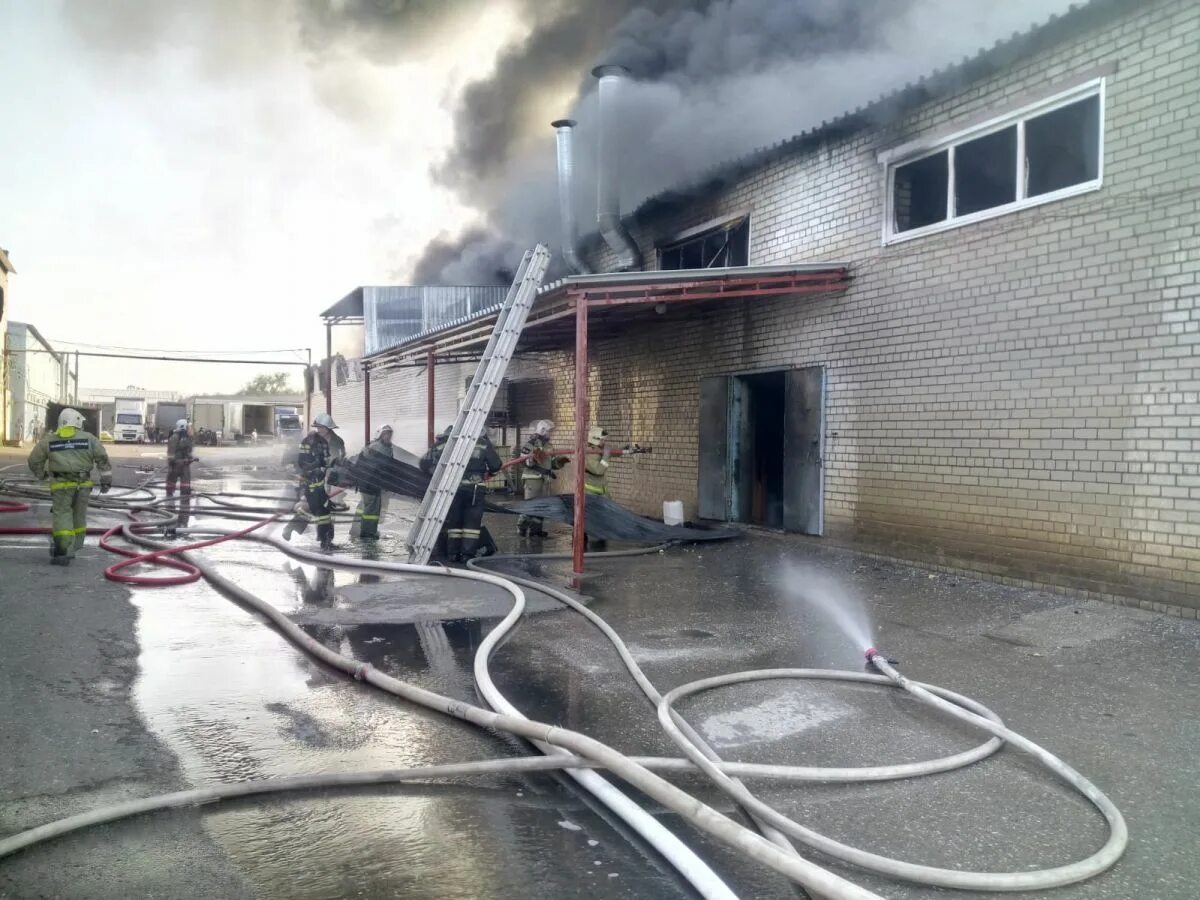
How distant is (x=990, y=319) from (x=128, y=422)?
44.0 meters

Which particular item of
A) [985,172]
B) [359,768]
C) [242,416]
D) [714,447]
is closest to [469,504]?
[714,447]

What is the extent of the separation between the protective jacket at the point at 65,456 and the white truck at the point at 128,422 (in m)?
37.9

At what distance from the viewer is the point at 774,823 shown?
103 inches

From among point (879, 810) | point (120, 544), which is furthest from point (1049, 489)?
point (120, 544)

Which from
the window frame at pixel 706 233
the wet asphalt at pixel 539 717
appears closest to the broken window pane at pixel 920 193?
the window frame at pixel 706 233

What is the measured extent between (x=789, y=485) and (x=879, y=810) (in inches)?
253

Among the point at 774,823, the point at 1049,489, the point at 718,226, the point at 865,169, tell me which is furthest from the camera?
the point at 718,226

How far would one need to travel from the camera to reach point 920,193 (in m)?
8.19

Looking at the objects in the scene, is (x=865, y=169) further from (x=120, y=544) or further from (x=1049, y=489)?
(x=120, y=544)

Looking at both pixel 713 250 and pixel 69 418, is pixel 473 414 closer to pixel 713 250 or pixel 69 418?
pixel 69 418

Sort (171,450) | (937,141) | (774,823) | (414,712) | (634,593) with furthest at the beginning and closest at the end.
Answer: (171,450) < (937,141) < (634,593) < (414,712) < (774,823)

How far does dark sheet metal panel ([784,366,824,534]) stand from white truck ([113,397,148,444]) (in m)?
40.9

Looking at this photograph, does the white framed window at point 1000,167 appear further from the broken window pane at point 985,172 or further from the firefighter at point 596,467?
the firefighter at point 596,467

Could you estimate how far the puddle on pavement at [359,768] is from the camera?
8.24 ft
